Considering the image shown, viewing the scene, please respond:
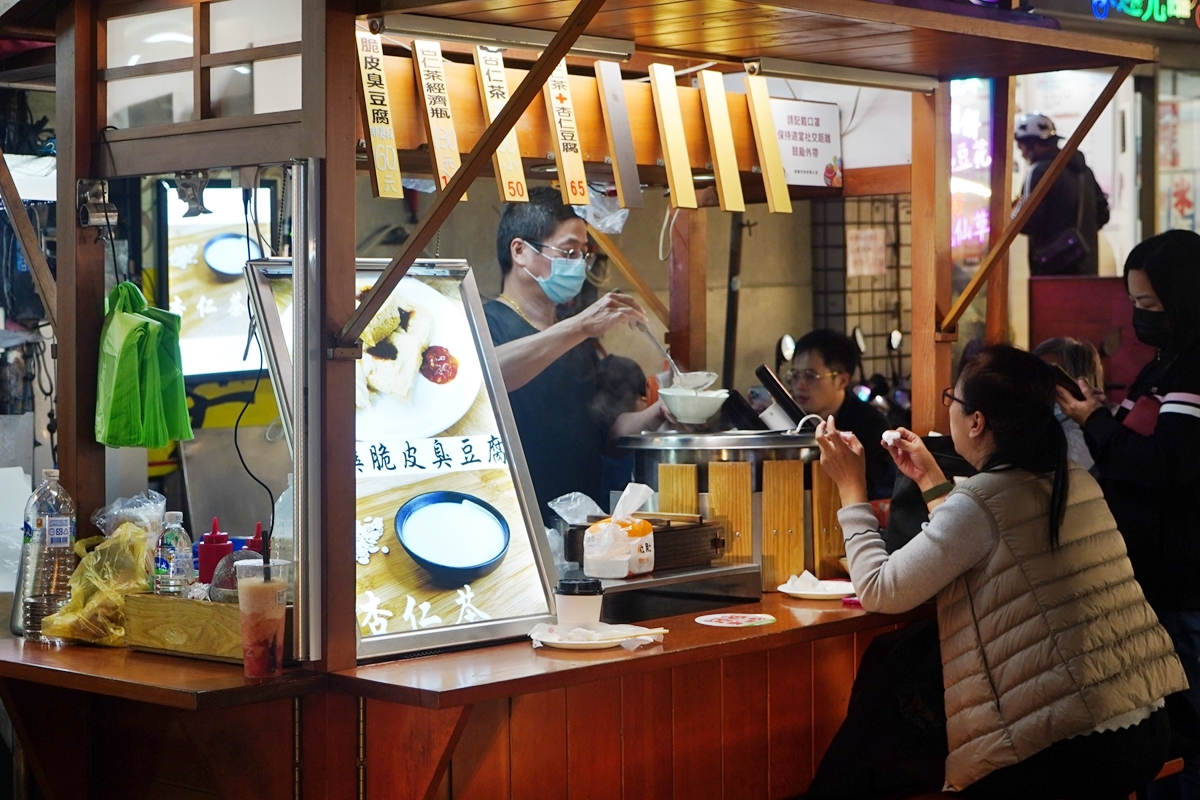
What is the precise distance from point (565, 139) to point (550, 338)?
0.79 m

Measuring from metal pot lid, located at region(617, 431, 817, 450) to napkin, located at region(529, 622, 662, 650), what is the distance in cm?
87

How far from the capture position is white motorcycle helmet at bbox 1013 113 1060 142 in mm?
8266

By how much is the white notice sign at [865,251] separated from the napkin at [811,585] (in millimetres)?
5057

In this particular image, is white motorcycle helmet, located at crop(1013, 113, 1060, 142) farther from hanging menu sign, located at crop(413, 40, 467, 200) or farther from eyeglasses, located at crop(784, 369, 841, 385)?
hanging menu sign, located at crop(413, 40, 467, 200)

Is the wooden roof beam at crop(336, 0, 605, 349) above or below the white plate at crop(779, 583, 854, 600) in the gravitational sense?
above

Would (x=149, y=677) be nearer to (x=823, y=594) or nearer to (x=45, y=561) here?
(x=45, y=561)

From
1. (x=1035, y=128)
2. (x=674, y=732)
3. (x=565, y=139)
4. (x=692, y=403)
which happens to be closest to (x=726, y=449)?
(x=692, y=403)

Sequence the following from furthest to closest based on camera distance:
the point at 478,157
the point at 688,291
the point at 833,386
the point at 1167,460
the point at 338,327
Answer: the point at 688,291, the point at 833,386, the point at 1167,460, the point at 338,327, the point at 478,157

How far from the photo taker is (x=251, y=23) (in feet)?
11.3

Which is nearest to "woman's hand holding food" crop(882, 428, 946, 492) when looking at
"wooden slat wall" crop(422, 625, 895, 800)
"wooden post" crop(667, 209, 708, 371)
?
"wooden slat wall" crop(422, 625, 895, 800)

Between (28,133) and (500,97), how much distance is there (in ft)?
7.73

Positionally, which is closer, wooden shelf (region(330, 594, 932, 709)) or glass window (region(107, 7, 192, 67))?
wooden shelf (region(330, 594, 932, 709))

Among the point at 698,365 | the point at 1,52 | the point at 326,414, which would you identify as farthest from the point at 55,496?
the point at 698,365

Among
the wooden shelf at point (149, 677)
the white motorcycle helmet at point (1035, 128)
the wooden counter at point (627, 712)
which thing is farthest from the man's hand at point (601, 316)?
the white motorcycle helmet at point (1035, 128)
